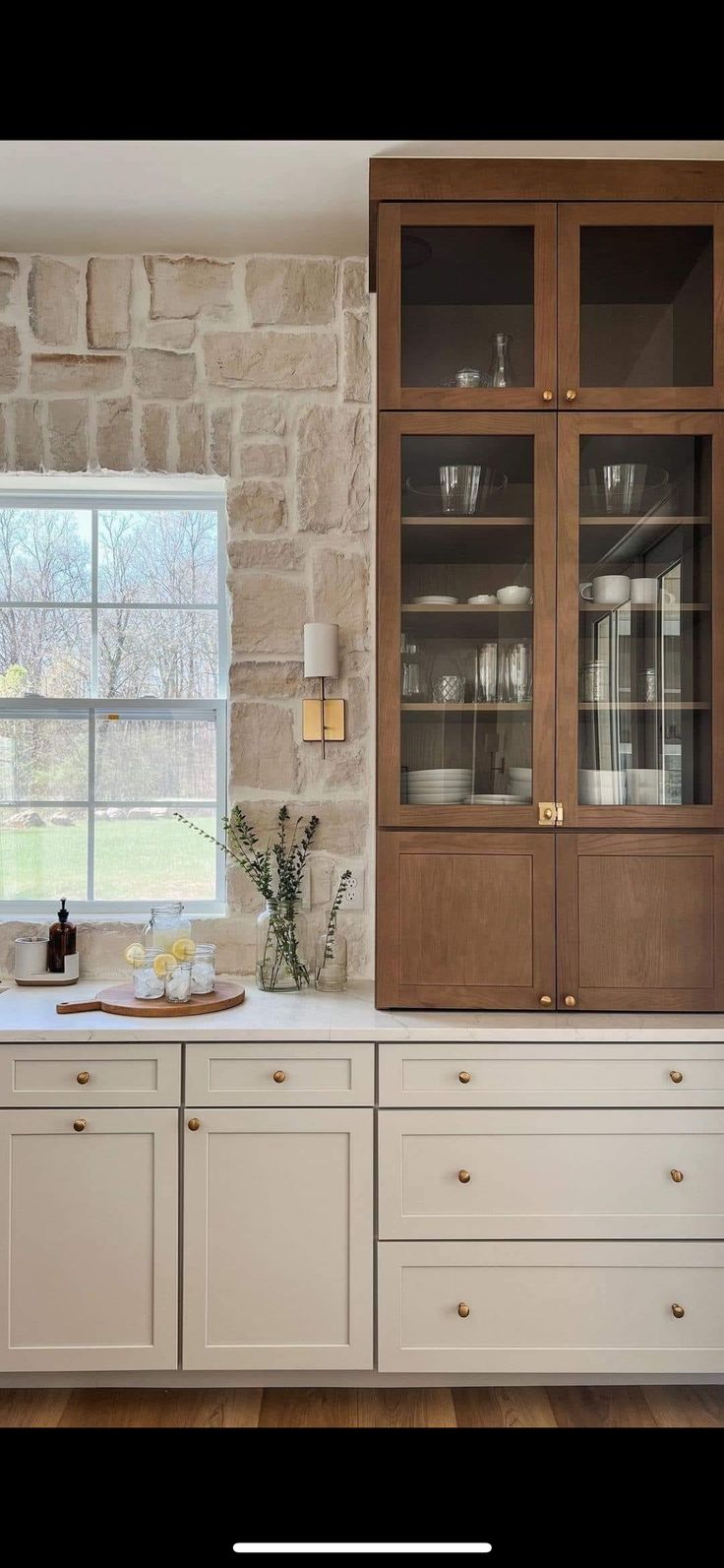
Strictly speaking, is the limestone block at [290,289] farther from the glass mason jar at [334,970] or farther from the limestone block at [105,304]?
the glass mason jar at [334,970]

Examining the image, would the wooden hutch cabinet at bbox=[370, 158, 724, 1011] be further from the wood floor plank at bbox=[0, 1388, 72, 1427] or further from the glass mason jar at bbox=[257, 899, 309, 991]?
the wood floor plank at bbox=[0, 1388, 72, 1427]

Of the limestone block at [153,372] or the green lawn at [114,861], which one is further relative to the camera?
the green lawn at [114,861]

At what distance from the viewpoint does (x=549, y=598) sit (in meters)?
2.20

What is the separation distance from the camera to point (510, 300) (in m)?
2.20

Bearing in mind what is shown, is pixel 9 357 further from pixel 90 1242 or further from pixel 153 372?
pixel 90 1242

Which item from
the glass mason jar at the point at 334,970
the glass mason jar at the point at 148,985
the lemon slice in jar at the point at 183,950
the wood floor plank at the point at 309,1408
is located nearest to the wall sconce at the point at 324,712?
the glass mason jar at the point at 334,970

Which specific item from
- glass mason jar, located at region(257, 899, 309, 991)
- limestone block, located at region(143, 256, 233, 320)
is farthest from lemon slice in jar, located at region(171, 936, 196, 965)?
limestone block, located at region(143, 256, 233, 320)

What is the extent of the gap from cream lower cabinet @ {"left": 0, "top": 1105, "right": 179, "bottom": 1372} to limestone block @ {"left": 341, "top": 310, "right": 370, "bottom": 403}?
188cm

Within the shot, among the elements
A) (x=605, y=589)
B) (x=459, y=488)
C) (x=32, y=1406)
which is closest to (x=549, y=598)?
(x=605, y=589)

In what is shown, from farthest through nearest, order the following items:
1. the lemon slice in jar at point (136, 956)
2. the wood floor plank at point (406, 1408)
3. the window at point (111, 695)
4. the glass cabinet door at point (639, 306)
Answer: the window at point (111, 695) < the lemon slice in jar at point (136, 956) < the glass cabinet door at point (639, 306) < the wood floor plank at point (406, 1408)

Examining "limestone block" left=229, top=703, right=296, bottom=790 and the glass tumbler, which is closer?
the glass tumbler

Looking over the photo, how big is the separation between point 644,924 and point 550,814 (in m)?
0.33

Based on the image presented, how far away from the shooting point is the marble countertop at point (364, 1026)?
6.88 feet

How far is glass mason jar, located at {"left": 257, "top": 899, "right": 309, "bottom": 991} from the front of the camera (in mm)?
2457
